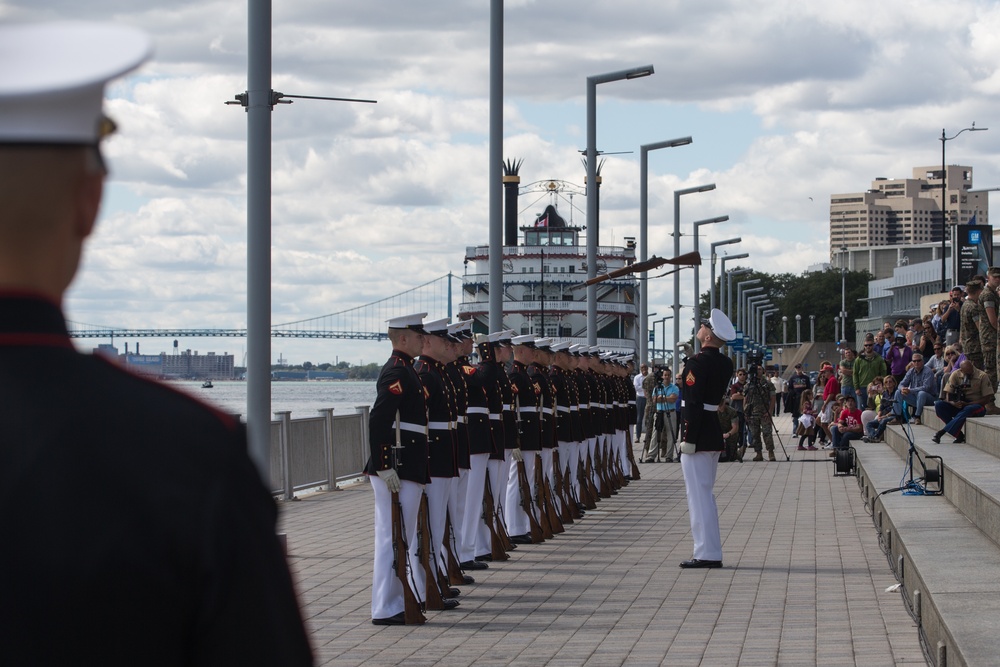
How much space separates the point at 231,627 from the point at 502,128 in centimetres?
1801

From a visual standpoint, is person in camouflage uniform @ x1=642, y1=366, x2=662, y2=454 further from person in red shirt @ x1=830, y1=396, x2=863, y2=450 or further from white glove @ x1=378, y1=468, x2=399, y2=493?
white glove @ x1=378, y1=468, x2=399, y2=493

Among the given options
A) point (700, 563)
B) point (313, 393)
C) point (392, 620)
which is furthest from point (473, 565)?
point (313, 393)

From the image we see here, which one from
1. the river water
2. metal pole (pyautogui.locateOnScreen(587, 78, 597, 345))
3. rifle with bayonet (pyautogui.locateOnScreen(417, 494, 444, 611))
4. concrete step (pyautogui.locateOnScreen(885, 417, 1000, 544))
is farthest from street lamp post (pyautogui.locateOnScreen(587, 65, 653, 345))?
the river water

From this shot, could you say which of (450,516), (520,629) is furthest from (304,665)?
(450,516)

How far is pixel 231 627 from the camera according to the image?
150cm

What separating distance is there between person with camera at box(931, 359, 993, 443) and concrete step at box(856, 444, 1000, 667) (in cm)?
274

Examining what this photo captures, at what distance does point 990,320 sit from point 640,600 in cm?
873

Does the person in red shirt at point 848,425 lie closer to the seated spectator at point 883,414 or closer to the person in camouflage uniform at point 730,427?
the seated spectator at point 883,414

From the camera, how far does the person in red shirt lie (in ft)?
89.1

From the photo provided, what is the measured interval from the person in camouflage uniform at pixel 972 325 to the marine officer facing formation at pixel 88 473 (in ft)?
58.5

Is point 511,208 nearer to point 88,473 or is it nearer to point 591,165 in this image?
point 591,165

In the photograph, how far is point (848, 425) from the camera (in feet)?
89.4

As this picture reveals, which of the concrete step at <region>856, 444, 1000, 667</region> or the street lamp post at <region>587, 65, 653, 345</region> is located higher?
the street lamp post at <region>587, 65, 653, 345</region>

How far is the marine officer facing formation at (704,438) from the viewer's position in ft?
41.0
